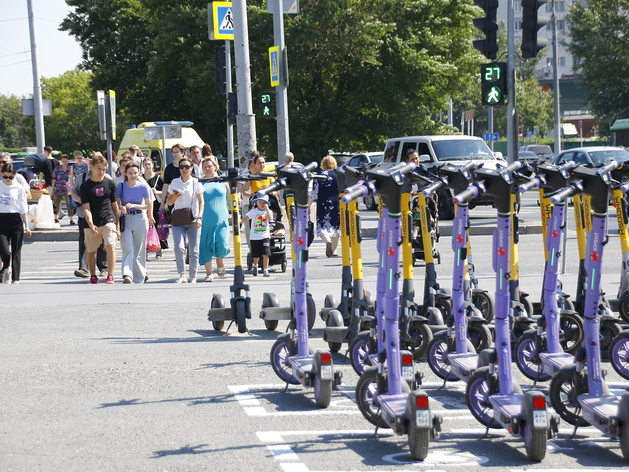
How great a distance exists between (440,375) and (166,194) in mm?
8429

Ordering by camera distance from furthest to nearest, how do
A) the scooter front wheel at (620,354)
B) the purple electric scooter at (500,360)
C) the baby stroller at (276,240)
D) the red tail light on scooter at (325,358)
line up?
the baby stroller at (276,240)
the scooter front wheel at (620,354)
the red tail light on scooter at (325,358)
the purple electric scooter at (500,360)

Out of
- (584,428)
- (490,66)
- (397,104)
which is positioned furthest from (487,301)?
(397,104)

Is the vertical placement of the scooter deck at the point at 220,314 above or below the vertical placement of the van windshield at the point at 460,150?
below

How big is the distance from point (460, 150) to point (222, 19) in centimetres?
718

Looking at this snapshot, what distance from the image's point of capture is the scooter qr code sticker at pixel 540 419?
5.22 metres

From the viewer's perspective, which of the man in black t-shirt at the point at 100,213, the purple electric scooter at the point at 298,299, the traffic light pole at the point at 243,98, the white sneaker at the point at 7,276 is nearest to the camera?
the purple electric scooter at the point at 298,299

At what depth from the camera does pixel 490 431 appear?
603 cm

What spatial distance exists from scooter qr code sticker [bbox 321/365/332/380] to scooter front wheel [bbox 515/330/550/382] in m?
1.69

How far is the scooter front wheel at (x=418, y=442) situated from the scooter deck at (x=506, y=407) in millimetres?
467

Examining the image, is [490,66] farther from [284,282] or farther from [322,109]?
[322,109]

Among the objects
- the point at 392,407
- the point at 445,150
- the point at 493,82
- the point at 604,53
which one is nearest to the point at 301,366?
the point at 392,407

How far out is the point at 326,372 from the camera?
6422mm

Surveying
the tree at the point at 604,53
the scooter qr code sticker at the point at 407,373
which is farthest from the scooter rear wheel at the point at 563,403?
the tree at the point at 604,53

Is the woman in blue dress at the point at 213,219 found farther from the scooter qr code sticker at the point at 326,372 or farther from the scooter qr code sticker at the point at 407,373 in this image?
the scooter qr code sticker at the point at 407,373
